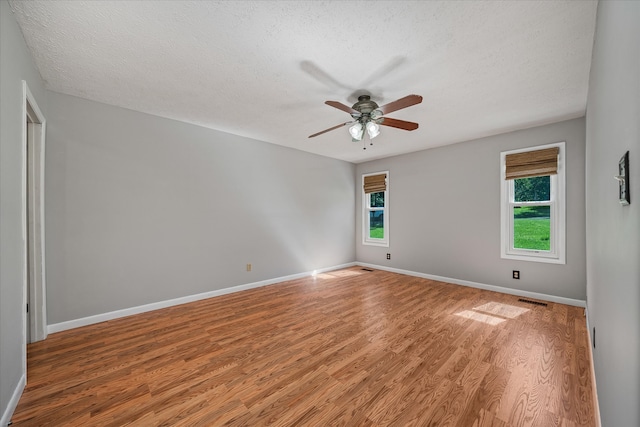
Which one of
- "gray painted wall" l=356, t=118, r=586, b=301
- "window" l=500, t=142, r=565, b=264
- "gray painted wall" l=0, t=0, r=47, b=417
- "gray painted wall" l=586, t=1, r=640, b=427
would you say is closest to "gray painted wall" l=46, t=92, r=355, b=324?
"gray painted wall" l=0, t=0, r=47, b=417

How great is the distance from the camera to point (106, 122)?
3.04 metres

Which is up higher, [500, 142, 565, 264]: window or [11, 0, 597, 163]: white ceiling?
[11, 0, 597, 163]: white ceiling

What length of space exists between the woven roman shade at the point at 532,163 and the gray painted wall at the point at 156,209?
339cm

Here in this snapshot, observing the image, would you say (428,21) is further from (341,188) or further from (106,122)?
(341,188)

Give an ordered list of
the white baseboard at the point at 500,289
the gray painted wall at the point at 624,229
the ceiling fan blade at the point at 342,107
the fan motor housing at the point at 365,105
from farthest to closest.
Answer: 1. the white baseboard at the point at 500,289
2. the fan motor housing at the point at 365,105
3. the ceiling fan blade at the point at 342,107
4. the gray painted wall at the point at 624,229

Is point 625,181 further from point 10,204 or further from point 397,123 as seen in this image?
point 10,204

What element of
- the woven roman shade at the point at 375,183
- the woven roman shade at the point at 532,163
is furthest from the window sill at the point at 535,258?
the woven roman shade at the point at 375,183

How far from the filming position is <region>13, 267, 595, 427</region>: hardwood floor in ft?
5.27

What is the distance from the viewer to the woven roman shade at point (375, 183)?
558 centimetres

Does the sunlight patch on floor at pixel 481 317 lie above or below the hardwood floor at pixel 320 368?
above

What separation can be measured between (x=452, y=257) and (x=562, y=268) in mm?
1405

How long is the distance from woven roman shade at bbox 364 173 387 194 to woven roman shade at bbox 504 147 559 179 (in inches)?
85.7

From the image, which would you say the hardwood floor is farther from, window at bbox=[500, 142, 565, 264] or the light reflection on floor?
window at bbox=[500, 142, 565, 264]

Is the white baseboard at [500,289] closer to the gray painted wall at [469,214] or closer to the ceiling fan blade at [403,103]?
the gray painted wall at [469,214]
